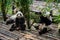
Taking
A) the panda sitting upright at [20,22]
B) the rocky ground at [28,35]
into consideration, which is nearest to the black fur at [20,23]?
the panda sitting upright at [20,22]

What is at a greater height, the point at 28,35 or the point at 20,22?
the point at 20,22

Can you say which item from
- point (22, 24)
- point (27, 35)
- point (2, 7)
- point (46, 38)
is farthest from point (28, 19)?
point (2, 7)

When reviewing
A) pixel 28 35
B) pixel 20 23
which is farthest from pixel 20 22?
pixel 28 35

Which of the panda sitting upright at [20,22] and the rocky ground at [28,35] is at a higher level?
the panda sitting upright at [20,22]

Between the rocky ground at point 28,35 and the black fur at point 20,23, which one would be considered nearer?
the rocky ground at point 28,35

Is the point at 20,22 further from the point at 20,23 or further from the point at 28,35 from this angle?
the point at 28,35

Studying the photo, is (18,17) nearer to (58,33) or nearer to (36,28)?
(36,28)

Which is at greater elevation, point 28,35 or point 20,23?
A: point 20,23

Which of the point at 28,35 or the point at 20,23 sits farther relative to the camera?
the point at 20,23

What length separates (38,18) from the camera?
590cm

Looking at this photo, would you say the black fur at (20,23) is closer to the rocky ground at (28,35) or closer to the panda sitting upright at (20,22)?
the panda sitting upright at (20,22)

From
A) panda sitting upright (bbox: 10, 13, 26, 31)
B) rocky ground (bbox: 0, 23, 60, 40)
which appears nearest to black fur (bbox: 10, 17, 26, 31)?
panda sitting upright (bbox: 10, 13, 26, 31)

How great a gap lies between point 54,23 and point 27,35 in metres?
1.60

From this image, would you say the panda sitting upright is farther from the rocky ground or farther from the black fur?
the rocky ground
